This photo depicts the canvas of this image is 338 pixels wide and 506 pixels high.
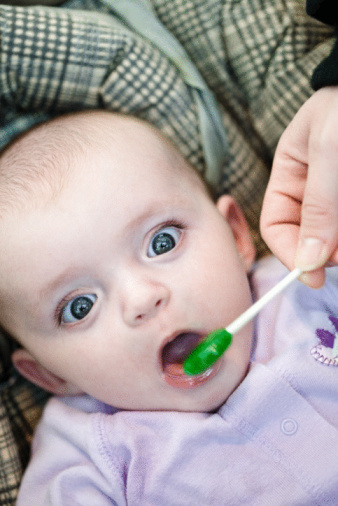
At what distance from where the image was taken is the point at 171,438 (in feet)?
3.22

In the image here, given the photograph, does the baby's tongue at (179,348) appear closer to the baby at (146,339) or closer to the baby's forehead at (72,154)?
the baby at (146,339)

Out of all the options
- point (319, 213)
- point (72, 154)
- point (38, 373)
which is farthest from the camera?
point (38, 373)

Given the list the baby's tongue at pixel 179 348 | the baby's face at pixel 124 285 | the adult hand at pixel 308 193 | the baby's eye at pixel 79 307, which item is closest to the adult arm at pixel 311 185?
the adult hand at pixel 308 193

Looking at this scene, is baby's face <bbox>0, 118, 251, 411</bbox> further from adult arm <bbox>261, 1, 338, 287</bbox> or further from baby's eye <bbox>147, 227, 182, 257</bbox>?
adult arm <bbox>261, 1, 338, 287</bbox>

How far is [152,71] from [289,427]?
877 millimetres

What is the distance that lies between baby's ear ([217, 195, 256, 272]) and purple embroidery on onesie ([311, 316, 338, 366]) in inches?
8.7

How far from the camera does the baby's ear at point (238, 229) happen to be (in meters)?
1.16

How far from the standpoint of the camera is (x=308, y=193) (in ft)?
2.65

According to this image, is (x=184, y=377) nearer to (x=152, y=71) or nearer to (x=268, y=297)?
(x=268, y=297)

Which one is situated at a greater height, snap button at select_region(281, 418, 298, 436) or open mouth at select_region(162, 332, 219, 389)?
open mouth at select_region(162, 332, 219, 389)

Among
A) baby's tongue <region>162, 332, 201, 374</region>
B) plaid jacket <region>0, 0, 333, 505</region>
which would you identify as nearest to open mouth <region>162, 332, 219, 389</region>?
baby's tongue <region>162, 332, 201, 374</region>

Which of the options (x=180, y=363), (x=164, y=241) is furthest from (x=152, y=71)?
(x=180, y=363)

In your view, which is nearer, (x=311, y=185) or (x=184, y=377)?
(x=311, y=185)

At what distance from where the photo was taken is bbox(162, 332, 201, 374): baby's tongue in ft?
3.19
